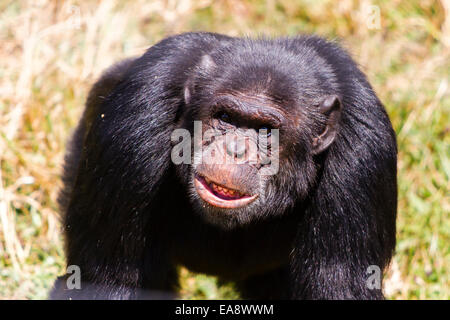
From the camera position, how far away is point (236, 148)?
5551 millimetres

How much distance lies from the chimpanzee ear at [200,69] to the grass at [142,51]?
1661mm

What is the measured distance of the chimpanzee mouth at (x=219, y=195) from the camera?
5578mm

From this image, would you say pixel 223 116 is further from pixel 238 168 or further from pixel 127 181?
pixel 127 181

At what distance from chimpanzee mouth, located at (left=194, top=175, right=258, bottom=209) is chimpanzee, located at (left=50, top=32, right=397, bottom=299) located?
1 cm

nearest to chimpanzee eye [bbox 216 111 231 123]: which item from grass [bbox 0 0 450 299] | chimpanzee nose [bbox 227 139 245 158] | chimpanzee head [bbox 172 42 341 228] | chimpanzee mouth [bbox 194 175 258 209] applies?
chimpanzee head [bbox 172 42 341 228]

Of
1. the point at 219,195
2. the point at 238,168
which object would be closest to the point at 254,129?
the point at 238,168

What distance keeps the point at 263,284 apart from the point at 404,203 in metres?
2.73

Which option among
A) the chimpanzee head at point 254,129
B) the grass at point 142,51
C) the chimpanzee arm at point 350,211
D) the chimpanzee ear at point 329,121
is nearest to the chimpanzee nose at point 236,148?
the chimpanzee head at point 254,129

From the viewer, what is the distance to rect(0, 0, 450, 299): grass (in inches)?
320

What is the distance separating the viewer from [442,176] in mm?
9070

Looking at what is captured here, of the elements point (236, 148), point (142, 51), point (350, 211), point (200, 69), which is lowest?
point (350, 211)

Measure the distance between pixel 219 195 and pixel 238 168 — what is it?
29 centimetres

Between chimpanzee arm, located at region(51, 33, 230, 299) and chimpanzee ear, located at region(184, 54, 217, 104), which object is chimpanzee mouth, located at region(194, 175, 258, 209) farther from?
chimpanzee ear, located at region(184, 54, 217, 104)
